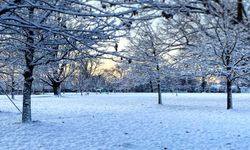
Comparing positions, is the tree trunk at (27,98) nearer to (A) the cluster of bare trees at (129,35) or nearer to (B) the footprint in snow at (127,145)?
(A) the cluster of bare trees at (129,35)

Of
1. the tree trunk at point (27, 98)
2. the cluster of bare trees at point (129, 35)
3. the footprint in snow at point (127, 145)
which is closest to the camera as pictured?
the cluster of bare trees at point (129, 35)

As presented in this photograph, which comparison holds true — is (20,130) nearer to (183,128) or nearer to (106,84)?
(183,128)

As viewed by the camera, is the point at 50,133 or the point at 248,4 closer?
the point at 248,4

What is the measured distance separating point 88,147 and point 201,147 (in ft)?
Answer: 8.45

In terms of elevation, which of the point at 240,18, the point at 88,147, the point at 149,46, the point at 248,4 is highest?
the point at 149,46

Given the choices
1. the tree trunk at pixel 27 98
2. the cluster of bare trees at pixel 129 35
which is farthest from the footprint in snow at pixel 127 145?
the tree trunk at pixel 27 98

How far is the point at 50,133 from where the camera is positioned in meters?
10.9

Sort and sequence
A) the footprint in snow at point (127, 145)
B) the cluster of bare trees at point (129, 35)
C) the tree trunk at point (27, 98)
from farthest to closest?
the tree trunk at point (27, 98), the footprint in snow at point (127, 145), the cluster of bare trees at point (129, 35)

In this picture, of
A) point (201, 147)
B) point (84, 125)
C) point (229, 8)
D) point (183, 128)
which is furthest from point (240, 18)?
point (84, 125)

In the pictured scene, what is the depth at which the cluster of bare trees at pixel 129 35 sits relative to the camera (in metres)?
4.06

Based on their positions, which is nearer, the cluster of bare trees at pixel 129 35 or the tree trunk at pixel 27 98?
the cluster of bare trees at pixel 129 35

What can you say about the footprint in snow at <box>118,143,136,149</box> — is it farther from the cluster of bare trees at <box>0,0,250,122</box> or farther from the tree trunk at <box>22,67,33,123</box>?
the tree trunk at <box>22,67,33,123</box>

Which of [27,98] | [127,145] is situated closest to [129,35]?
[127,145]

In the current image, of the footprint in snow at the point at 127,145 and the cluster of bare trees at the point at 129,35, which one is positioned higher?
the cluster of bare trees at the point at 129,35
